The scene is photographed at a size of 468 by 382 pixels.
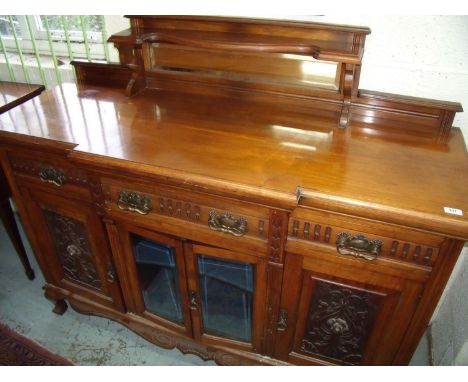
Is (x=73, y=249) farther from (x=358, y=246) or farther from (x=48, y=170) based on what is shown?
(x=358, y=246)

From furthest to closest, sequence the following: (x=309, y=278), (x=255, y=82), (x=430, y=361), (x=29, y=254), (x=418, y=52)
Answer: (x=29, y=254)
(x=430, y=361)
(x=255, y=82)
(x=418, y=52)
(x=309, y=278)

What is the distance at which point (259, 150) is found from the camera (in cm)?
111

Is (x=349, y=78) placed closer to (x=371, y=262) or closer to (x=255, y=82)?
(x=255, y=82)

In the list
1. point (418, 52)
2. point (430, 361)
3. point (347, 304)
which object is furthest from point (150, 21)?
point (430, 361)

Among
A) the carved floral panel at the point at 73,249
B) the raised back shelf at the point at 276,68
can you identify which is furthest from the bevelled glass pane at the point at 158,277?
the raised back shelf at the point at 276,68

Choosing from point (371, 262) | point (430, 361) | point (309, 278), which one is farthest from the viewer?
point (430, 361)

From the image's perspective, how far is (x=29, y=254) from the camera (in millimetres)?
2178

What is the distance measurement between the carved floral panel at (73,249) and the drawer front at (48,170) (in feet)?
0.55

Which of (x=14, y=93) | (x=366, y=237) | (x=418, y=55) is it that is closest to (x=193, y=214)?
(x=366, y=237)

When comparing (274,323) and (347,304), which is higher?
(347,304)

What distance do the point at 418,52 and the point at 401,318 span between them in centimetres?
84

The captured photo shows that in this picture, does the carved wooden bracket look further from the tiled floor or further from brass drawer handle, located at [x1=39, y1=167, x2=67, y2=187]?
the tiled floor

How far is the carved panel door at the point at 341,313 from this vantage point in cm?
107

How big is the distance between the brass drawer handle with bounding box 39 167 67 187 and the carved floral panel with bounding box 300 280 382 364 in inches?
34.9
